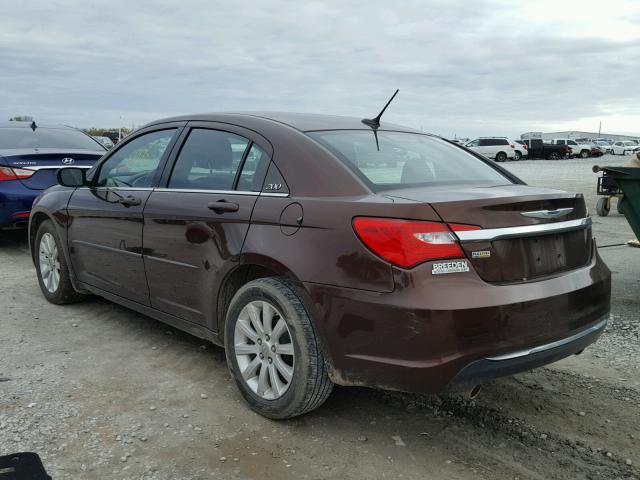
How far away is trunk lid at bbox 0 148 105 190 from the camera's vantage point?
7.65 metres

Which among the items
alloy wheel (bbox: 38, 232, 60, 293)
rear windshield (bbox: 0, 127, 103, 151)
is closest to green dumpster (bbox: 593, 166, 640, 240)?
alloy wheel (bbox: 38, 232, 60, 293)

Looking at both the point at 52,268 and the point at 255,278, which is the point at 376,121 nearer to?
the point at 255,278

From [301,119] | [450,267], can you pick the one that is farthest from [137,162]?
[450,267]

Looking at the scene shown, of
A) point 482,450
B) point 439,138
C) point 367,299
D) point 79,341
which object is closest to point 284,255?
point 367,299

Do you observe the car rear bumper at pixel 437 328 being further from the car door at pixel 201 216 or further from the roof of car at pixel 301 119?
the roof of car at pixel 301 119

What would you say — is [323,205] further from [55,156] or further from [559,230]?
[55,156]

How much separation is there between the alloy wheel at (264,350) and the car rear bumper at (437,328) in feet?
0.95

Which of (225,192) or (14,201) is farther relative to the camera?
(14,201)

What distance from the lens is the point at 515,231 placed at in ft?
9.25

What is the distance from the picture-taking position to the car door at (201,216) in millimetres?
3441

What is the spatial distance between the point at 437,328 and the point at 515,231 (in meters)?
0.59

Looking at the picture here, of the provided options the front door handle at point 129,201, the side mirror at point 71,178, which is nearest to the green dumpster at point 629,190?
the front door handle at point 129,201

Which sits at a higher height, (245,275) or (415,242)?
(415,242)

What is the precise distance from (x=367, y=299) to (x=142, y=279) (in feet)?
6.43
